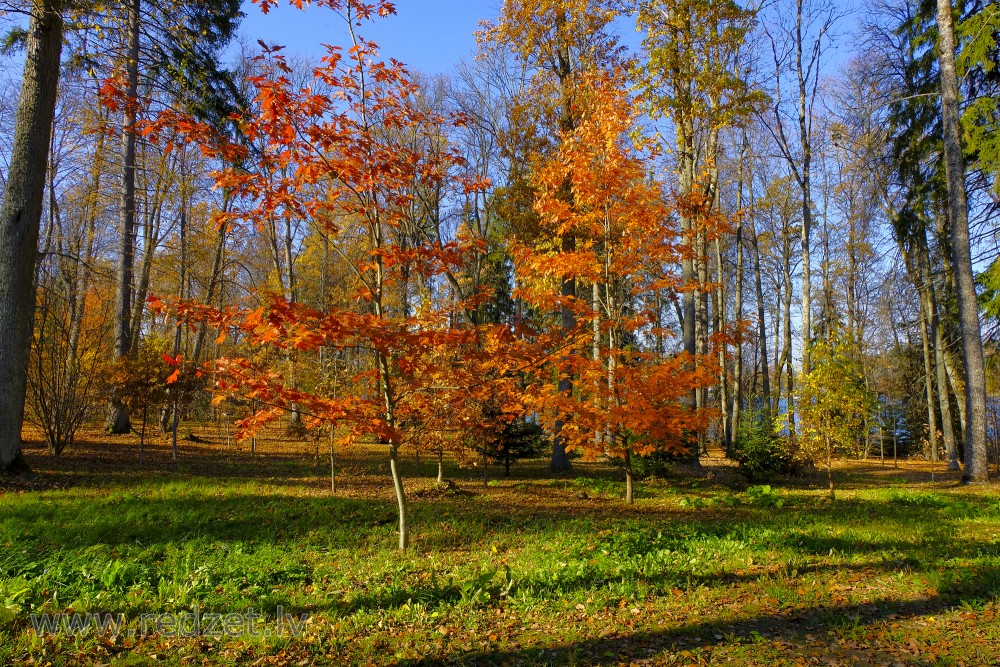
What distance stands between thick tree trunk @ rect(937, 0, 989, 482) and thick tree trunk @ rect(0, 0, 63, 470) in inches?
659

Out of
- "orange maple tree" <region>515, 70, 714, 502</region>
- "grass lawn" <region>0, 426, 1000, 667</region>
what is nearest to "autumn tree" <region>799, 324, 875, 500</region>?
"grass lawn" <region>0, 426, 1000, 667</region>

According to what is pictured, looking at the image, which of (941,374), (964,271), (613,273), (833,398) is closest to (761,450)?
(833,398)

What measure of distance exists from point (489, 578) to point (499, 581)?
0.20 m

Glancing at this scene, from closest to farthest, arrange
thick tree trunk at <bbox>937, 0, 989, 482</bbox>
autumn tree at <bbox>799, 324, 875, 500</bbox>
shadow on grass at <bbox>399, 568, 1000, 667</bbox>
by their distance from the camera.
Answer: shadow on grass at <bbox>399, 568, 1000, 667</bbox>, autumn tree at <bbox>799, 324, 875, 500</bbox>, thick tree trunk at <bbox>937, 0, 989, 482</bbox>

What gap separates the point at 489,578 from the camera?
466 centimetres

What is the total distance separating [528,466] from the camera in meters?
14.7

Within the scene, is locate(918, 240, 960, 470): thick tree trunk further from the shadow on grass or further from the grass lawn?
the shadow on grass

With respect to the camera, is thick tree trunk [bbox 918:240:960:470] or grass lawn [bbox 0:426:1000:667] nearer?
grass lawn [bbox 0:426:1000:667]

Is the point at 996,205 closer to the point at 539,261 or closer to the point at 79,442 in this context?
the point at 539,261

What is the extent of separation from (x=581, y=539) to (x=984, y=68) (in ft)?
45.3

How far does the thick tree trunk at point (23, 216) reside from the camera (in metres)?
7.93

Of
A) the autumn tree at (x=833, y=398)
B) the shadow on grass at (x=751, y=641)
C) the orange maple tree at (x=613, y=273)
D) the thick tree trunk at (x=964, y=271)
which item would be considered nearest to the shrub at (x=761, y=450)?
the autumn tree at (x=833, y=398)

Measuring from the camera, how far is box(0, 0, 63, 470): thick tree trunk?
793cm

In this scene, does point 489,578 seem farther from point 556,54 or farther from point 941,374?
point 941,374
